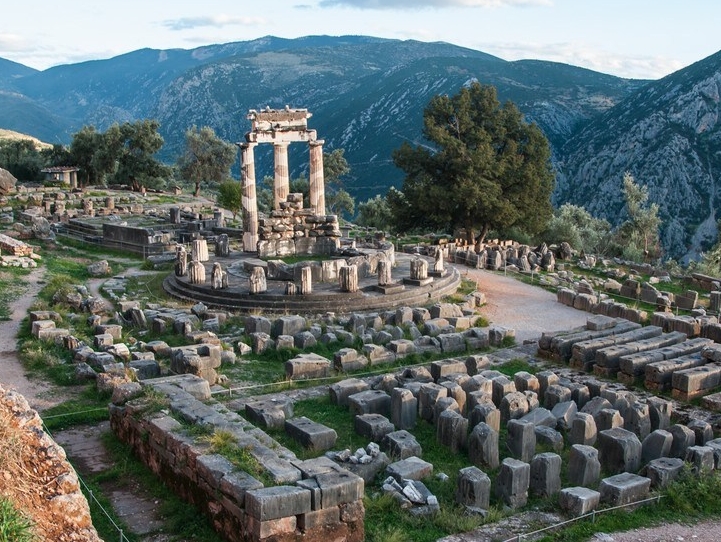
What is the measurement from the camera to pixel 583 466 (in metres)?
12.6

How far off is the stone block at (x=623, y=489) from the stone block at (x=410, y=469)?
2.70 metres

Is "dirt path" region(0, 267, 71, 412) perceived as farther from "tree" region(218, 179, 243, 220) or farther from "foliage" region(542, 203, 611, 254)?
"foliage" region(542, 203, 611, 254)

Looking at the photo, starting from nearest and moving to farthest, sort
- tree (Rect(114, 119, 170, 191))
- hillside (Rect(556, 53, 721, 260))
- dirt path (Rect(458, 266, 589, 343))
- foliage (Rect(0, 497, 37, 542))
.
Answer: foliage (Rect(0, 497, 37, 542)), dirt path (Rect(458, 266, 589, 343)), tree (Rect(114, 119, 170, 191)), hillside (Rect(556, 53, 721, 260))

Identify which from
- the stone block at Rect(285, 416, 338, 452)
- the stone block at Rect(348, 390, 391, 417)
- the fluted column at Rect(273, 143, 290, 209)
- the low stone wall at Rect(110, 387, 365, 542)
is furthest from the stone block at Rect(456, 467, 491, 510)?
the fluted column at Rect(273, 143, 290, 209)

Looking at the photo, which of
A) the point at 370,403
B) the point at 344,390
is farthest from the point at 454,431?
the point at 344,390

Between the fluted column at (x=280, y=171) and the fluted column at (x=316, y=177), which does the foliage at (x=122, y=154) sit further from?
the fluted column at (x=316, y=177)

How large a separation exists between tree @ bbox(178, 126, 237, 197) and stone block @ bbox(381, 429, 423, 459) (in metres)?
56.1

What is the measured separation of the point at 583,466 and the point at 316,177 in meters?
26.2

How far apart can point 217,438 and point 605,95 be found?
132m

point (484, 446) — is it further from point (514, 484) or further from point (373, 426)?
point (373, 426)

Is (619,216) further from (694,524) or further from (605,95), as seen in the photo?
(694,524)

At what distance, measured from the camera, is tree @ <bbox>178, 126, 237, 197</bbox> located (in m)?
67.4

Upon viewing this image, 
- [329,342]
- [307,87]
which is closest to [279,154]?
[329,342]

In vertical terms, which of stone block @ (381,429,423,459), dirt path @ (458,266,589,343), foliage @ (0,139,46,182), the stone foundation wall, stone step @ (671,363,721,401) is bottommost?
dirt path @ (458,266,589,343)
